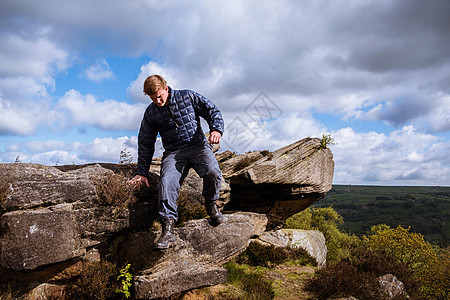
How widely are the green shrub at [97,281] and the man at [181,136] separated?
232cm

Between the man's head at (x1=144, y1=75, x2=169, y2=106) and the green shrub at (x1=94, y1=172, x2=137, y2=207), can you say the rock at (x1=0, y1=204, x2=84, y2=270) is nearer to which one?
the green shrub at (x1=94, y1=172, x2=137, y2=207)

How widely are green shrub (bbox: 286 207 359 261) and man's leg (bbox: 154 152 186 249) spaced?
70.1 ft

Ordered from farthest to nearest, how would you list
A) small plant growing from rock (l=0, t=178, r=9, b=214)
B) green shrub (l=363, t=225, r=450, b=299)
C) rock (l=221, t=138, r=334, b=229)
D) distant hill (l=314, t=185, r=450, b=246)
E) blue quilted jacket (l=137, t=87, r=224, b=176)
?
distant hill (l=314, t=185, r=450, b=246) → green shrub (l=363, t=225, r=450, b=299) → rock (l=221, t=138, r=334, b=229) → blue quilted jacket (l=137, t=87, r=224, b=176) → small plant growing from rock (l=0, t=178, r=9, b=214)

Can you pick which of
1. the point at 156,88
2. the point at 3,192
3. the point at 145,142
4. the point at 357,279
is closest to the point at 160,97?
the point at 156,88

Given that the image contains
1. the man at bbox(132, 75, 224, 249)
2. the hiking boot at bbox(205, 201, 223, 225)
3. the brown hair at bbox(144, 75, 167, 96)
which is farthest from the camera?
the hiking boot at bbox(205, 201, 223, 225)

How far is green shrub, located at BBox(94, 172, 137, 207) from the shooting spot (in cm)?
722

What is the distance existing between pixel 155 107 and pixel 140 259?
411cm

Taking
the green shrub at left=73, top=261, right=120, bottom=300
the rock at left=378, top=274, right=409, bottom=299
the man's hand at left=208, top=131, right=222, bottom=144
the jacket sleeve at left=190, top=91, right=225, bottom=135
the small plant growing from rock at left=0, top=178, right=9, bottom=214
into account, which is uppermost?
the jacket sleeve at left=190, top=91, right=225, bottom=135

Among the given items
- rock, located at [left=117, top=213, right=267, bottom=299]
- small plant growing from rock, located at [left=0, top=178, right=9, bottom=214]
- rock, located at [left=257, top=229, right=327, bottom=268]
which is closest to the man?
rock, located at [left=117, top=213, right=267, bottom=299]

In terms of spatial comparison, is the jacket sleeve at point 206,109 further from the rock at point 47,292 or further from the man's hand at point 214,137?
the rock at point 47,292

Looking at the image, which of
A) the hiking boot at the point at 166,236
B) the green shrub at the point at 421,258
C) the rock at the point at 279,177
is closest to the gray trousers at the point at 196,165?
the hiking boot at the point at 166,236

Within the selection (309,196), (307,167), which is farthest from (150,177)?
(309,196)

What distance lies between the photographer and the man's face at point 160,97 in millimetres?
6895

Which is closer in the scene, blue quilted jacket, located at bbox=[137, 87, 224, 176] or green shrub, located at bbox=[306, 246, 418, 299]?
blue quilted jacket, located at bbox=[137, 87, 224, 176]
